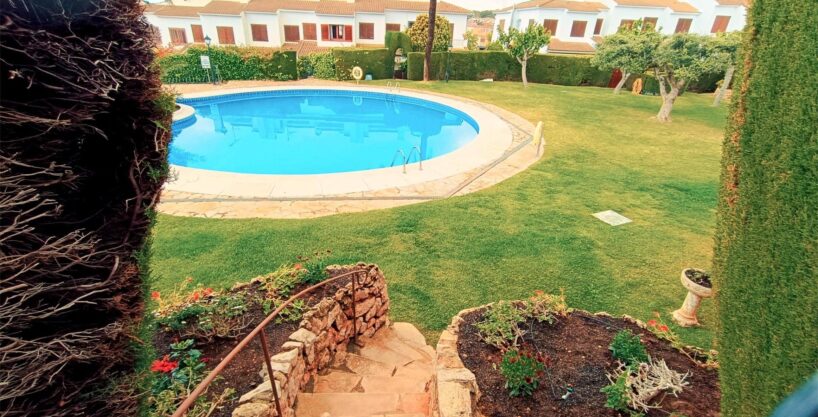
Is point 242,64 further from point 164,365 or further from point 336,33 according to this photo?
point 164,365

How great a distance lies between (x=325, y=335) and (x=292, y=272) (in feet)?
3.19

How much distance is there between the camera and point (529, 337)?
4.23 metres

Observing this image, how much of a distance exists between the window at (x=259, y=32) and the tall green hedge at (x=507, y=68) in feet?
61.0

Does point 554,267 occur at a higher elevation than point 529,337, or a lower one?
lower

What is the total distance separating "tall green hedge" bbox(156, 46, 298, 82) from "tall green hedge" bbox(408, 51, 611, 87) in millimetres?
8198

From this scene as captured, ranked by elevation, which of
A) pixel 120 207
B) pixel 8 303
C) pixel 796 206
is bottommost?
pixel 8 303

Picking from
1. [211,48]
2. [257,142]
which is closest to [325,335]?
[257,142]

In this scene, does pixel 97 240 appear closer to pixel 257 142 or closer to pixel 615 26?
pixel 257 142

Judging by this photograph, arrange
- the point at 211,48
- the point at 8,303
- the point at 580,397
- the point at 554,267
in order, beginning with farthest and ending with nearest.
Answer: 1. the point at 211,48
2. the point at 554,267
3. the point at 580,397
4. the point at 8,303

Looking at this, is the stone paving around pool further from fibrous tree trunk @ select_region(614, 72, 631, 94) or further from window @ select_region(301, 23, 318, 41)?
window @ select_region(301, 23, 318, 41)

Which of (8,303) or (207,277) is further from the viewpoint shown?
(207,277)

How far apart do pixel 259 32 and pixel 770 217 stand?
41331 mm

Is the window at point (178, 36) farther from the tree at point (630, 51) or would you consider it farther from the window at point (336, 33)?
the tree at point (630, 51)

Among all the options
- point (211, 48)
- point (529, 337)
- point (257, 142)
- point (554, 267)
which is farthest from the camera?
point (211, 48)
